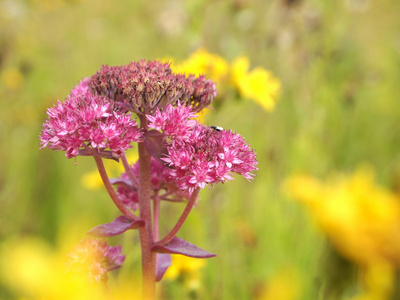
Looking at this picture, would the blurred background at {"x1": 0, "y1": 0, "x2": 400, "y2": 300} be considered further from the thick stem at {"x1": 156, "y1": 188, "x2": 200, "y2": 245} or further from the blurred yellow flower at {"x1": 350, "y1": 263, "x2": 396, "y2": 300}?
the thick stem at {"x1": 156, "y1": 188, "x2": 200, "y2": 245}

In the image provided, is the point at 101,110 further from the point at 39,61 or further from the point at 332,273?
the point at 39,61

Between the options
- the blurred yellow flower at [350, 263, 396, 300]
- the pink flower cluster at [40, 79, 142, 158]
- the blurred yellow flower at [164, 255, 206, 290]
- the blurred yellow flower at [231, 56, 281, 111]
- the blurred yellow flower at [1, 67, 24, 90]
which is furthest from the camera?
the blurred yellow flower at [1, 67, 24, 90]

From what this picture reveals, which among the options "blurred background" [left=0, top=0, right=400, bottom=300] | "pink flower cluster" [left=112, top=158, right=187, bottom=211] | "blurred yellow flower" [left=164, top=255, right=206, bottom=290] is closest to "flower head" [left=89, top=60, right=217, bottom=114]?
"pink flower cluster" [left=112, top=158, right=187, bottom=211]

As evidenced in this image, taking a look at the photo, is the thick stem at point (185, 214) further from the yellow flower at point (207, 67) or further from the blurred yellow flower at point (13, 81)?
the blurred yellow flower at point (13, 81)

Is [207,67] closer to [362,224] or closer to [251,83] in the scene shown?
[251,83]

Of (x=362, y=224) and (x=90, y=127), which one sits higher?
(x=90, y=127)

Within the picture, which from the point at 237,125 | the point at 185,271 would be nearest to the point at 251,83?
the point at 237,125

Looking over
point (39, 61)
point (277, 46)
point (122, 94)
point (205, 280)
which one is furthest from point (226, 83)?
point (39, 61)

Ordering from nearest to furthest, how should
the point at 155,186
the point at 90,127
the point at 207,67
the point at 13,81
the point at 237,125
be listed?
the point at 90,127 → the point at 155,186 → the point at 207,67 → the point at 237,125 → the point at 13,81
